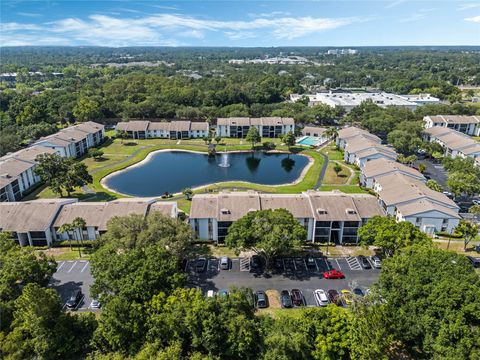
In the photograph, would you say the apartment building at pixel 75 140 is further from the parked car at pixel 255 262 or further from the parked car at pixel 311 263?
the parked car at pixel 311 263

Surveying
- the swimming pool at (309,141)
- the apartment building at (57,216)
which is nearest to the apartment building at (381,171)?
the swimming pool at (309,141)

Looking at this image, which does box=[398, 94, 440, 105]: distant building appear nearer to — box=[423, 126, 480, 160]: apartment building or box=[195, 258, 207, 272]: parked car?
box=[423, 126, 480, 160]: apartment building

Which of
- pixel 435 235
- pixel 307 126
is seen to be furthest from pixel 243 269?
pixel 307 126

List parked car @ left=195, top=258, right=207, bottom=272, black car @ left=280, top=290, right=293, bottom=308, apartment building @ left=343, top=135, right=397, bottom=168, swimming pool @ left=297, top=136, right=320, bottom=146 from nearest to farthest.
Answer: black car @ left=280, top=290, right=293, bottom=308, parked car @ left=195, top=258, right=207, bottom=272, apartment building @ left=343, top=135, right=397, bottom=168, swimming pool @ left=297, top=136, right=320, bottom=146

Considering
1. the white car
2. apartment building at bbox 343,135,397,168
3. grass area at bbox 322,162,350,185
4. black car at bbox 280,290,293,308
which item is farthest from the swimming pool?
black car at bbox 280,290,293,308

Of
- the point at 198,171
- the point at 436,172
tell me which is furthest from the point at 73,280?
the point at 436,172
